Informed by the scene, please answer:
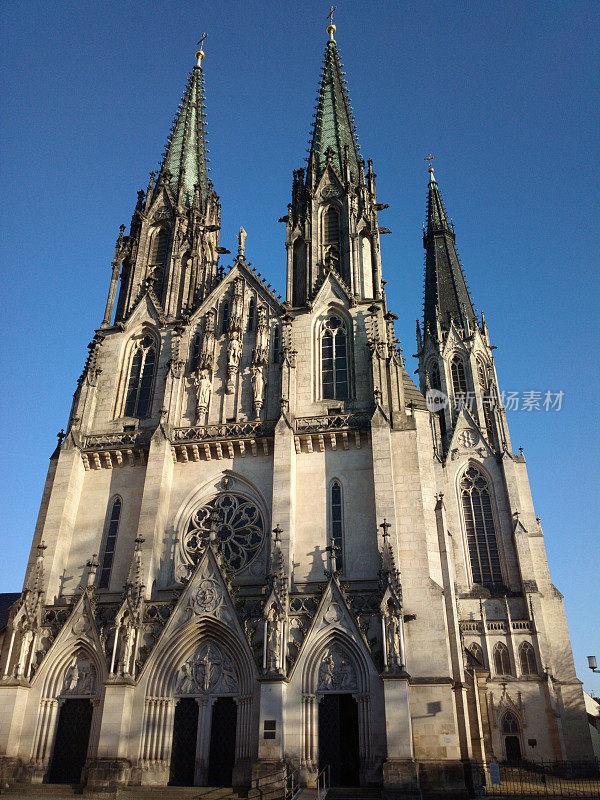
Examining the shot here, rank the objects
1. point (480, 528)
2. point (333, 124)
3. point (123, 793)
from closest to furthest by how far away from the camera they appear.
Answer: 1. point (123, 793)
2. point (333, 124)
3. point (480, 528)

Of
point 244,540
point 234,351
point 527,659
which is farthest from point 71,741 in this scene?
point 527,659

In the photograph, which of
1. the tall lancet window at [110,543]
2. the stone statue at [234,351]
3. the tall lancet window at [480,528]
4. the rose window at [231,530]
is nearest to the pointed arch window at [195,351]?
the stone statue at [234,351]

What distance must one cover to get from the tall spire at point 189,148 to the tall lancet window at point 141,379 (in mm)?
9399

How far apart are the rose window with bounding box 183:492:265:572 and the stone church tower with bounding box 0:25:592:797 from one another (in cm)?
8

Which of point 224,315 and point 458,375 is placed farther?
point 458,375

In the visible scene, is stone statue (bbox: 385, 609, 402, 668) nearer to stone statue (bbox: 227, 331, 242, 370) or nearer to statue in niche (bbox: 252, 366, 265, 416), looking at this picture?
statue in niche (bbox: 252, 366, 265, 416)

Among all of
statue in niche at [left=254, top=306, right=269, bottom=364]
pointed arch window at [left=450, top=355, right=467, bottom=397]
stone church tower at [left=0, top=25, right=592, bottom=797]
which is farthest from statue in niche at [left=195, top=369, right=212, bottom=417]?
pointed arch window at [left=450, top=355, right=467, bottom=397]

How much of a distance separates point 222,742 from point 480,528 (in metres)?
30.0

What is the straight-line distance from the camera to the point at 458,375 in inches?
2152

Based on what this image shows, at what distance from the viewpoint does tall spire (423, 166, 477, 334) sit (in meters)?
57.8

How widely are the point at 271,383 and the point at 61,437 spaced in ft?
27.6

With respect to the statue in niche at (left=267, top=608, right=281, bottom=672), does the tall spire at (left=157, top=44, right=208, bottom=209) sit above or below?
above

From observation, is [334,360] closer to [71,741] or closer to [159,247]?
[159,247]

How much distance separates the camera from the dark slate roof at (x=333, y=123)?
32.9 m
